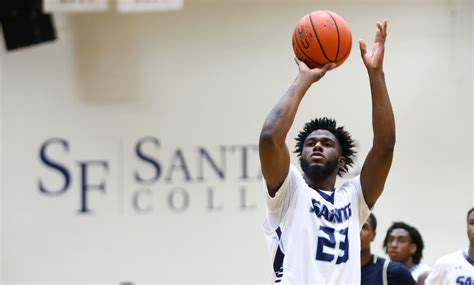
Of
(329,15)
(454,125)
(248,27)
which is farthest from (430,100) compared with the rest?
(329,15)

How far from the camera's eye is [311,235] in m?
4.42

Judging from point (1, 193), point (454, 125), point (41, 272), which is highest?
point (454, 125)

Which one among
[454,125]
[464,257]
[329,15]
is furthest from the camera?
[454,125]

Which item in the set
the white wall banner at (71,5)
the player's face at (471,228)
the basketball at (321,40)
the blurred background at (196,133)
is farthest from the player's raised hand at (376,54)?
the blurred background at (196,133)

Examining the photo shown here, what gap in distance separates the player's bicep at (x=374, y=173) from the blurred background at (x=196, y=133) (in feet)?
17.4

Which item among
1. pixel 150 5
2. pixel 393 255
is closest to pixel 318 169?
pixel 393 255

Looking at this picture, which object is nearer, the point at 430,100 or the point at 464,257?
the point at 464,257

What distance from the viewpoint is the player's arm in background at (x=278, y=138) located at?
4.30 metres

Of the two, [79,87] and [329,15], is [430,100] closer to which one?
[79,87]

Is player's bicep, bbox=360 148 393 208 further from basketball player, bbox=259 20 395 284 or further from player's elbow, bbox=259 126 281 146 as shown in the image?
player's elbow, bbox=259 126 281 146

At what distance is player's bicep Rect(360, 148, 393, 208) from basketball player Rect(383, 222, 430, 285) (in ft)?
11.7

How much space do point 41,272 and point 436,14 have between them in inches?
198

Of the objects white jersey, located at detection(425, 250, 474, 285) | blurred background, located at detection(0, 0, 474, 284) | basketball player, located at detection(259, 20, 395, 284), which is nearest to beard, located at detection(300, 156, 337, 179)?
basketball player, located at detection(259, 20, 395, 284)

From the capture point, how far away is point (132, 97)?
33.1ft
